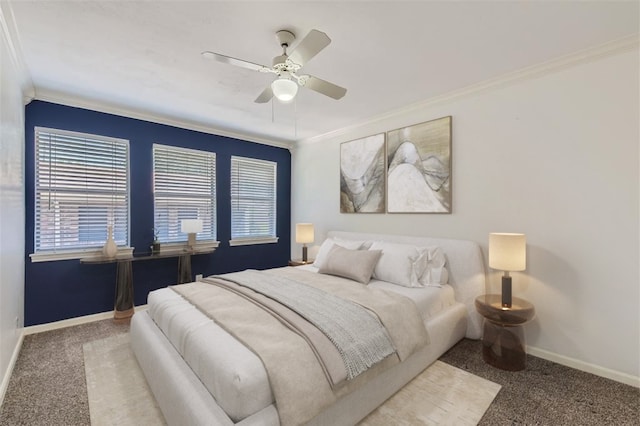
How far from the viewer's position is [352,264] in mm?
3047

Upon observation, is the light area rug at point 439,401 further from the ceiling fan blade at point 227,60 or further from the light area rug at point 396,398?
the ceiling fan blade at point 227,60

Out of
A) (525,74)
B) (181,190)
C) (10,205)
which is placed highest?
(525,74)

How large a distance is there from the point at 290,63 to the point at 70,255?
343 cm

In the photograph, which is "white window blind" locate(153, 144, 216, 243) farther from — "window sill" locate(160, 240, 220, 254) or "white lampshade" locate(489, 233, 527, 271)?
"white lampshade" locate(489, 233, 527, 271)

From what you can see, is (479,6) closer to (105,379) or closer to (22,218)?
(105,379)

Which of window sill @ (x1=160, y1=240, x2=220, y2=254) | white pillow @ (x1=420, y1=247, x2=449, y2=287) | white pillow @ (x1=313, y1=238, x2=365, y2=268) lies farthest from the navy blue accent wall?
white pillow @ (x1=420, y1=247, x2=449, y2=287)

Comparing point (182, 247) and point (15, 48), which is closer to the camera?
point (15, 48)

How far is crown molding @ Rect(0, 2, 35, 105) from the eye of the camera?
6.21 ft

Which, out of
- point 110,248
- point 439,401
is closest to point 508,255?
point 439,401

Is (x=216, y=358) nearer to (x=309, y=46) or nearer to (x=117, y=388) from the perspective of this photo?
(x=117, y=388)

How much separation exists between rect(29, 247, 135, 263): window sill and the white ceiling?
5.78 ft

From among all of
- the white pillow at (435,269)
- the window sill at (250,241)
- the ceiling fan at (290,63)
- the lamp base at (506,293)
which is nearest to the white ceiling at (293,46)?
the ceiling fan at (290,63)

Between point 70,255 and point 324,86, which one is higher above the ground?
point 324,86

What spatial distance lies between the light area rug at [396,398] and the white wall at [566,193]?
0.98m
